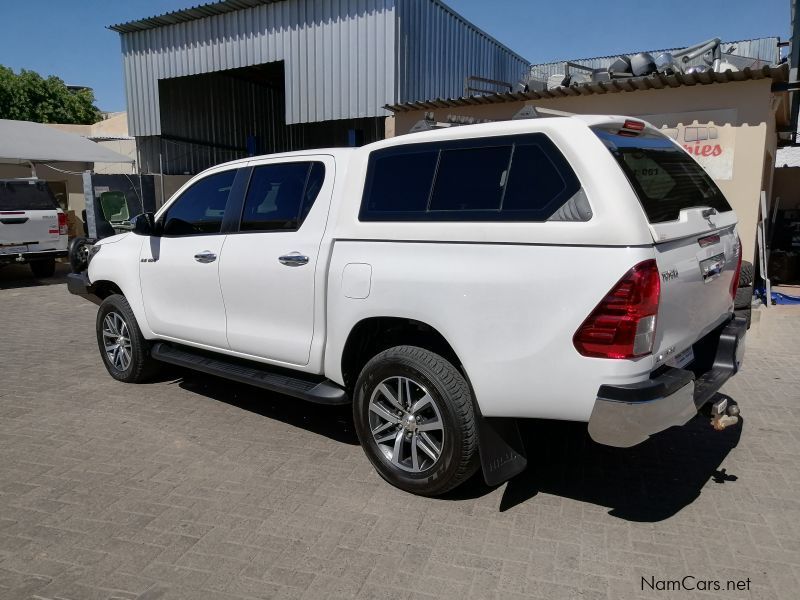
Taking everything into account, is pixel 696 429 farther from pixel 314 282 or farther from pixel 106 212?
pixel 106 212

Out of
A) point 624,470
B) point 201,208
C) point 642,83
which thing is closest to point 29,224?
point 201,208

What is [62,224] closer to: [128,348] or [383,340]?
[128,348]

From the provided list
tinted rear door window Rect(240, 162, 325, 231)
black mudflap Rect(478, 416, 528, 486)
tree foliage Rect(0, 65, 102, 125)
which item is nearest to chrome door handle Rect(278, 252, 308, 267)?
tinted rear door window Rect(240, 162, 325, 231)

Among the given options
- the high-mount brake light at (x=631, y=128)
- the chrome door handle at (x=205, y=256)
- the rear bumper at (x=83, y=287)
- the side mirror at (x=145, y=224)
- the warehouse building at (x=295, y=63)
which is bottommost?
the rear bumper at (x=83, y=287)

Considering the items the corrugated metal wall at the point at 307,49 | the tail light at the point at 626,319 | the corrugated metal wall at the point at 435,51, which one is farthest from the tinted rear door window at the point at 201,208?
the corrugated metal wall at the point at 435,51

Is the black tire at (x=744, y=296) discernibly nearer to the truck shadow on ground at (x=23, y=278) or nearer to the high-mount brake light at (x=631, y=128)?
the high-mount brake light at (x=631, y=128)

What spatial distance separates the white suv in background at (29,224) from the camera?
459 inches

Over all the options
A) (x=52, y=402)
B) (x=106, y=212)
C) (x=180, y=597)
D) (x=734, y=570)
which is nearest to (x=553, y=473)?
(x=734, y=570)

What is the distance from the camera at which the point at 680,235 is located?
2.99m

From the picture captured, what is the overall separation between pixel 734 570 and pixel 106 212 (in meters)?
15.4

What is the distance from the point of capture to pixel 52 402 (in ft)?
17.3

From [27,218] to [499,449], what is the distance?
459 inches

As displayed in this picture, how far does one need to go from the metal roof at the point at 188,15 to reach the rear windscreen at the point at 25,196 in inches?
214

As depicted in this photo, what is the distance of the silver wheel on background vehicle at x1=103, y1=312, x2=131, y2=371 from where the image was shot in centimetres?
565
